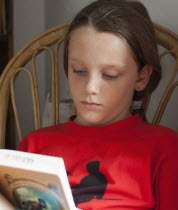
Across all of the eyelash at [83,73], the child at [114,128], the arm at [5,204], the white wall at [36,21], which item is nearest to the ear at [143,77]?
the child at [114,128]

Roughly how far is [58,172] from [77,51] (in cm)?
36

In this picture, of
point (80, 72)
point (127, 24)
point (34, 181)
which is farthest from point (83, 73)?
point (34, 181)

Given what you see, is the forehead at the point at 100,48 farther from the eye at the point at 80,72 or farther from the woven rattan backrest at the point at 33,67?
the woven rattan backrest at the point at 33,67

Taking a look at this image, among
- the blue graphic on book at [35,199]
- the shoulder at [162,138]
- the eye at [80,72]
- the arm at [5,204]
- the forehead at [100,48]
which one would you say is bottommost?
the arm at [5,204]

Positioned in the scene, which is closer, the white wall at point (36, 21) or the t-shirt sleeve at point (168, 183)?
the t-shirt sleeve at point (168, 183)

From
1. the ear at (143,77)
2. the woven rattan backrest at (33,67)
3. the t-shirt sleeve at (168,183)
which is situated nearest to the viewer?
the t-shirt sleeve at (168,183)

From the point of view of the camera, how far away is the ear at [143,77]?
1.03 metres

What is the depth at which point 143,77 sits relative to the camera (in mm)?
1036

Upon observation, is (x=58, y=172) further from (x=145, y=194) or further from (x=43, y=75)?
(x=43, y=75)

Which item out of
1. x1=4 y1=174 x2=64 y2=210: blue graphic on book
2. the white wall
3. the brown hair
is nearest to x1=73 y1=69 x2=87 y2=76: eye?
the brown hair

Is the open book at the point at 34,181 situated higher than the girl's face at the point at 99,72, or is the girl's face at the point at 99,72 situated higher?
the girl's face at the point at 99,72

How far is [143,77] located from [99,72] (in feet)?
0.56

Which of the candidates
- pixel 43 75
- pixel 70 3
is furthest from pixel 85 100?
pixel 43 75

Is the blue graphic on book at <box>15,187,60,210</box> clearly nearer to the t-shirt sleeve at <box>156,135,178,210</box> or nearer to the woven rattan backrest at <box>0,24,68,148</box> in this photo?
the t-shirt sleeve at <box>156,135,178,210</box>
